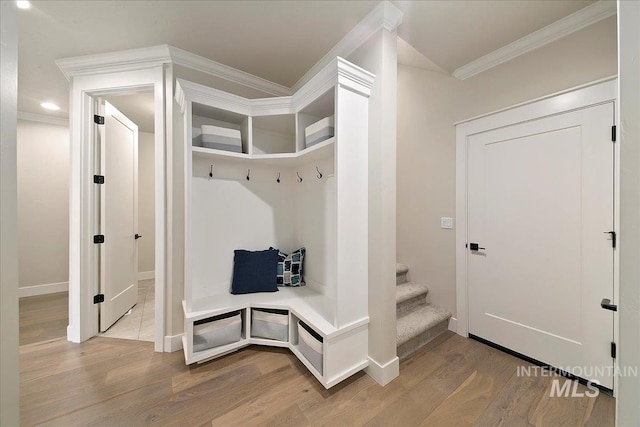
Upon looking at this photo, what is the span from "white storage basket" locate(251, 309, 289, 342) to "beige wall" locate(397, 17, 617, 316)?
161 centimetres

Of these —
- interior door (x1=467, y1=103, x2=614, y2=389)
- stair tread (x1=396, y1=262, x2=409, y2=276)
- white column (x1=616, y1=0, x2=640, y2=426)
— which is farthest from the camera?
stair tread (x1=396, y1=262, x2=409, y2=276)

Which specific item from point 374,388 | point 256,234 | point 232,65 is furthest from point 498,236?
point 232,65

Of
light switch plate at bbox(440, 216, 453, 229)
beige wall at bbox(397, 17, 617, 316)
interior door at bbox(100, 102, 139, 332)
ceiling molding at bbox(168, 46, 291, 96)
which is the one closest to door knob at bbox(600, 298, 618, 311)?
beige wall at bbox(397, 17, 617, 316)

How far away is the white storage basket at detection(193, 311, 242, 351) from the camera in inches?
70.4

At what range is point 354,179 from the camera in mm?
1661

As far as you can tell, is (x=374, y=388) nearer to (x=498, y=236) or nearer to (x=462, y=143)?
(x=498, y=236)

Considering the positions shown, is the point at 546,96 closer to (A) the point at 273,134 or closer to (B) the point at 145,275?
(A) the point at 273,134

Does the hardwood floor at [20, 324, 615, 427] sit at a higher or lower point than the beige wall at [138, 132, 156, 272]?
lower

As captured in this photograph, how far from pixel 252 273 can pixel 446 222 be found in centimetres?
202

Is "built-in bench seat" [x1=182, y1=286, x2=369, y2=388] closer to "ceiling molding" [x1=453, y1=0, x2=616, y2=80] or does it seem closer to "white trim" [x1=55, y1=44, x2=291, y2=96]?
"white trim" [x1=55, y1=44, x2=291, y2=96]

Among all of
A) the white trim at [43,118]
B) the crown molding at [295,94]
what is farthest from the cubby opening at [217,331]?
the white trim at [43,118]

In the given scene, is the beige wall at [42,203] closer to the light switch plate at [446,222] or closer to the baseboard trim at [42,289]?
the baseboard trim at [42,289]

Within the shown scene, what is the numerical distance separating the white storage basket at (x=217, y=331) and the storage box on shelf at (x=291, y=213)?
0.10ft

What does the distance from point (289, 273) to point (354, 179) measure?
1213mm
